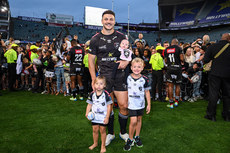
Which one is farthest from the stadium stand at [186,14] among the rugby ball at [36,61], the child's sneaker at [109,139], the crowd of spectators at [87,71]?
the child's sneaker at [109,139]

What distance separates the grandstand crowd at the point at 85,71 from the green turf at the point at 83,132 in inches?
78.6

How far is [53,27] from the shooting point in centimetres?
3744

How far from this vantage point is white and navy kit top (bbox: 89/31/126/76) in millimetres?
2658

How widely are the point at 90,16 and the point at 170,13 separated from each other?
19.1 meters

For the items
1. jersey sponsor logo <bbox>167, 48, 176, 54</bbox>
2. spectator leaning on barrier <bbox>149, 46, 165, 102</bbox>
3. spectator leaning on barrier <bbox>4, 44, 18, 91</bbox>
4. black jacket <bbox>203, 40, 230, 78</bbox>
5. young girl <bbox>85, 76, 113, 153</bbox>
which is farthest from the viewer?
spectator leaning on barrier <bbox>4, 44, 18, 91</bbox>

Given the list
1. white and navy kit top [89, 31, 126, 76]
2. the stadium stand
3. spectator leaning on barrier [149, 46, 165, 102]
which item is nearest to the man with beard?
white and navy kit top [89, 31, 126, 76]

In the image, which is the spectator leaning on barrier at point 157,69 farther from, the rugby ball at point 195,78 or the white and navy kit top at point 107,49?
the white and navy kit top at point 107,49

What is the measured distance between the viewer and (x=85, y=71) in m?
7.08

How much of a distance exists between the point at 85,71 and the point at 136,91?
4.73 metres

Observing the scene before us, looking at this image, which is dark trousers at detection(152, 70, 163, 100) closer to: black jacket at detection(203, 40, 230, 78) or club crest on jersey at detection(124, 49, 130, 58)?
black jacket at detection(203, 40, 230, 78)

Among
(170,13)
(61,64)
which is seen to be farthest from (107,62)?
(170,13)

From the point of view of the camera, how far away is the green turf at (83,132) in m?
2.77

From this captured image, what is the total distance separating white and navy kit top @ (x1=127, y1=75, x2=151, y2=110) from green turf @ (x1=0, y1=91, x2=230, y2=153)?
31.5 inches

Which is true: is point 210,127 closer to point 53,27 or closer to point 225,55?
point 225,55
